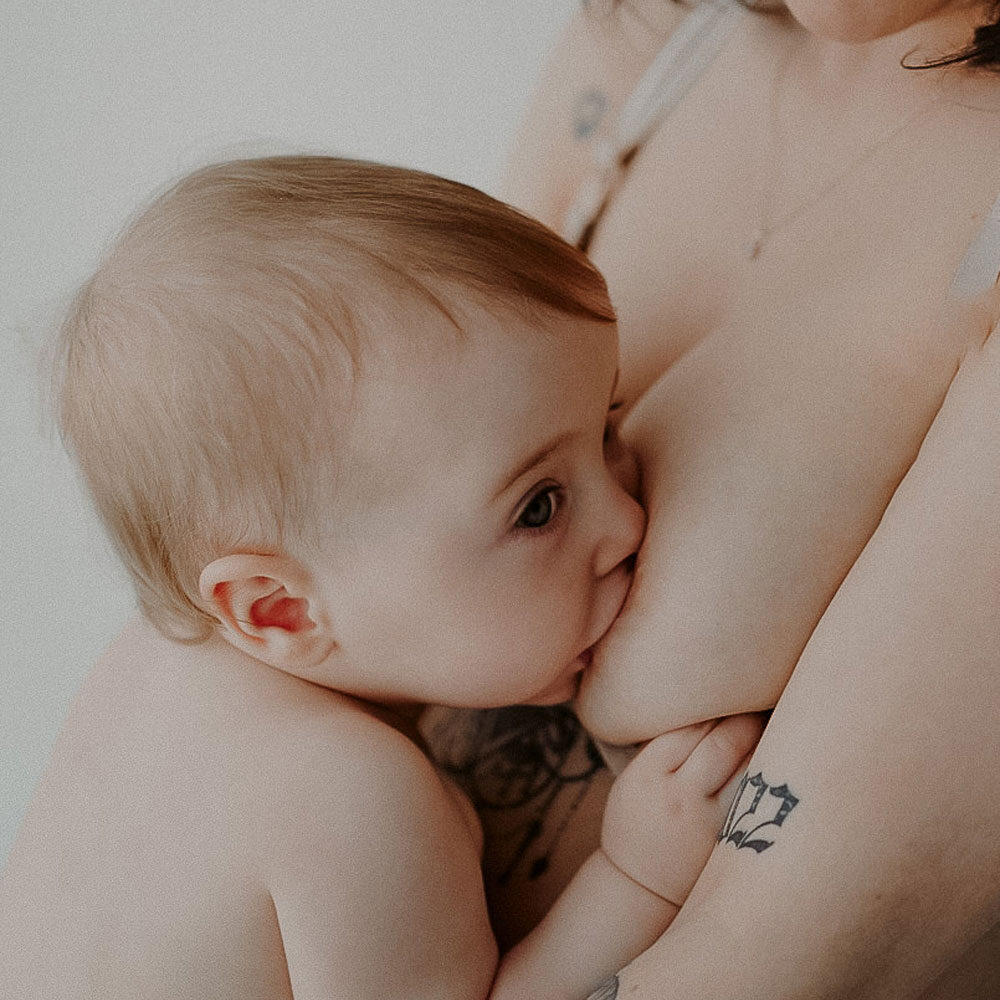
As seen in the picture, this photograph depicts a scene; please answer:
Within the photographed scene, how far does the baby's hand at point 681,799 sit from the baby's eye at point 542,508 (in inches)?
6.6

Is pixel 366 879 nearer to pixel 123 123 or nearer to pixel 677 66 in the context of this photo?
pixel 677 66

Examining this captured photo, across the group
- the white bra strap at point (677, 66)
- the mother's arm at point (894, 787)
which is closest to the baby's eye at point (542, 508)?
the mother's arm at point (894, 787)

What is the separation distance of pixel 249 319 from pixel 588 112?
627 millimetres

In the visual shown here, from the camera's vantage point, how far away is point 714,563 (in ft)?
2.37

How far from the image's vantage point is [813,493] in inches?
28.2

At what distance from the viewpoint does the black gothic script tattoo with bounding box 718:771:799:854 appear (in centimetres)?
64

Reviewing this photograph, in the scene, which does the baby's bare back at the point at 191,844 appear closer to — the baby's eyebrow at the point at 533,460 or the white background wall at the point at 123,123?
the baby's eyebrow at the point at 533,460

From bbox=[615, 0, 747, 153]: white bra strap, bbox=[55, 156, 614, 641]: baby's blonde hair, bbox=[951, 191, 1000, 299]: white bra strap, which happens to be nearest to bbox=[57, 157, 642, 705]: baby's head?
bbox=[55, 156, 614, 641]: baby's blonde hair

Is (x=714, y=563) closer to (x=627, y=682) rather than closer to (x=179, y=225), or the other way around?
(x=627, y=682)

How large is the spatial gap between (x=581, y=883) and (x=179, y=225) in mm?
528

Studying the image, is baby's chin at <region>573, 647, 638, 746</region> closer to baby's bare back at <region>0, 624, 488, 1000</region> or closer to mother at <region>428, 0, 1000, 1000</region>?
mother at <region>428, 0, 1000, 1000</region>

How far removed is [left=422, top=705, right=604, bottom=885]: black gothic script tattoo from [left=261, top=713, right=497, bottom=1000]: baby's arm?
118mm

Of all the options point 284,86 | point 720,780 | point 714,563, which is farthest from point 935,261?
point 284,86

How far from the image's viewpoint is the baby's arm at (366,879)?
0.74m
